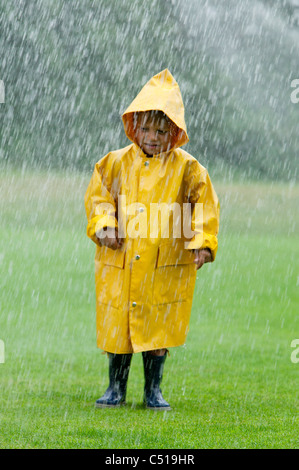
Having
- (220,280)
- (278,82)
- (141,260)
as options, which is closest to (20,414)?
(141,260)

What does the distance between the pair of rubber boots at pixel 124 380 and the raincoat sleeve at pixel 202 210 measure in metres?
0.69

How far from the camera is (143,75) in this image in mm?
41094

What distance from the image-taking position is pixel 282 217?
24.1 metres

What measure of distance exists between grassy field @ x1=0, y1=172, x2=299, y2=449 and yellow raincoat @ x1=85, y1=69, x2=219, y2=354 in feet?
1.49

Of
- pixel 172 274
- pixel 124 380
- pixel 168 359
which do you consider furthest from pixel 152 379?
pixel 168 359

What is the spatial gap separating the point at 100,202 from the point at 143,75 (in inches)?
1443

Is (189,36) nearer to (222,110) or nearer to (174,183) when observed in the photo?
(222,110)

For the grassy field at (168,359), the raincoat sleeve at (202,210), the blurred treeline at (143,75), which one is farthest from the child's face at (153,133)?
the blurred treeline at (143,75)

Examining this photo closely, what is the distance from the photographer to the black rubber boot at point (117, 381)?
513cm

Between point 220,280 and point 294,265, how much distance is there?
6.87 feet

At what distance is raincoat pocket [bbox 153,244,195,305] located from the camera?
16.5 feet

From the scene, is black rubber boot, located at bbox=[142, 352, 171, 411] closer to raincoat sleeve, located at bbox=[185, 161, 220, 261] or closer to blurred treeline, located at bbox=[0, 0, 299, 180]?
raincoat sleeve, located at bbox=[185, 161, 220, 261]

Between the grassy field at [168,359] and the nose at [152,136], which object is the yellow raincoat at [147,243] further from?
the grassy field at [168,359]

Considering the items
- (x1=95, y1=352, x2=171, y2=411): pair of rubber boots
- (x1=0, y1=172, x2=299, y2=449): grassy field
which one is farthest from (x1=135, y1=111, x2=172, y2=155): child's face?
(x1=0, y1=172, x2=299, y2=449): grassy field
